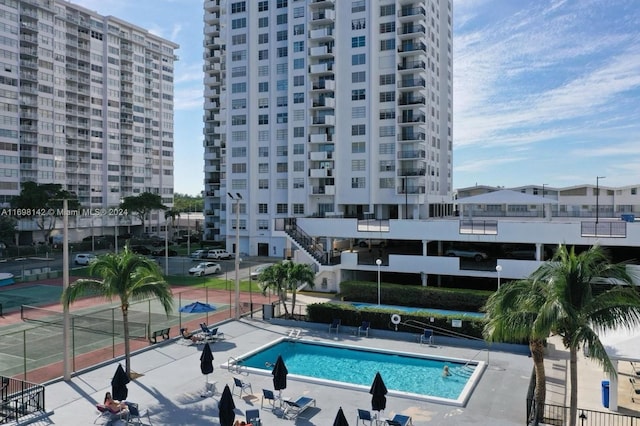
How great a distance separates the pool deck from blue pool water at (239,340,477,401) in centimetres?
97

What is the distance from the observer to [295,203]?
69.9 meters

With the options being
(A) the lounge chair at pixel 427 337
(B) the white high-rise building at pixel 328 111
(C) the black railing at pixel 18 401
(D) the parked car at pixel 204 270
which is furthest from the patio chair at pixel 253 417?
(B) the white high-rise building at pixel 328 111

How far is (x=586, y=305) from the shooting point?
1289cm

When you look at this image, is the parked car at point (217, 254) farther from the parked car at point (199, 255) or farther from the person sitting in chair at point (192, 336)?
the person sitting in chair at point (192, 336)

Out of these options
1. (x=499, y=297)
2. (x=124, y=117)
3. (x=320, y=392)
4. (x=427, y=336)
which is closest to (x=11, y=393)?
(x=320, y=392)

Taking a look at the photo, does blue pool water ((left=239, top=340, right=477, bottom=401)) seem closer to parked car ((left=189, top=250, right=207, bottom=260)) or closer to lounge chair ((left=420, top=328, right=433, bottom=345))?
lounge chair ((left=420, top=328, right=433, bottom=345))

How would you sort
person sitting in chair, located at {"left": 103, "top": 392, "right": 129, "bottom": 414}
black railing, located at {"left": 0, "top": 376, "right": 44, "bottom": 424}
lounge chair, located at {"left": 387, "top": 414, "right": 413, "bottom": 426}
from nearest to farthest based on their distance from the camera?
lounge chair, located at {"left": 387, "top": 414, "right": 413, "bottom": 426} < person sitting in chair, located at {"left": 103, "top": 392, "right": 129, "bottom": 414} < black railing, located at {"left": 0, "top": 376, "right": 44, "bottom": 424}

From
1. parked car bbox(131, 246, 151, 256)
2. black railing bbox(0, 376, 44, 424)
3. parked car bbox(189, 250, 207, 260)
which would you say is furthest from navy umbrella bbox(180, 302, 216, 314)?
parked car bbox(131, 246, 151, 256)

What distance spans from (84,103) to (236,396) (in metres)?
90.7

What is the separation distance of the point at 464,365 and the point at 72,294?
17.0m

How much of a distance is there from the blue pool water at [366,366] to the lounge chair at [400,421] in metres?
3.96

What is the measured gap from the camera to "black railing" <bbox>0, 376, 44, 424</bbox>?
17.2 metres

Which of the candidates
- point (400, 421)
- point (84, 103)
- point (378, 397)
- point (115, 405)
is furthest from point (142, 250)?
point (400, 421)

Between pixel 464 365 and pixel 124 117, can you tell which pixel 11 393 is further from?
pixel 124 117
